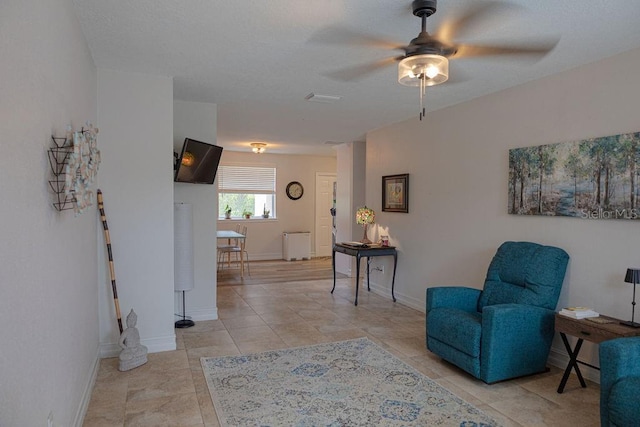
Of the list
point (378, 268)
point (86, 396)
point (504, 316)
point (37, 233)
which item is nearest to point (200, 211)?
point (86, 396)

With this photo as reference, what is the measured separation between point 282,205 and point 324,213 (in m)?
1.08

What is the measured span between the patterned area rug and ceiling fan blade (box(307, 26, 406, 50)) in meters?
2.36

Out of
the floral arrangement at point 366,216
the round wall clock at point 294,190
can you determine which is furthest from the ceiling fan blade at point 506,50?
the round wall clock at point 294,190

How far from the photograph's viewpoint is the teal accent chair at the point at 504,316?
2957mm

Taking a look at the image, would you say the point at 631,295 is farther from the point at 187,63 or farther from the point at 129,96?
the point at 129,96

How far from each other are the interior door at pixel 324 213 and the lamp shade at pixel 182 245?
5.85m

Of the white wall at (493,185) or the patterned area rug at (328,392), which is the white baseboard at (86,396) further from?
the white wall at (493,185)

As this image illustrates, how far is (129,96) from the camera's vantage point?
11.5ft

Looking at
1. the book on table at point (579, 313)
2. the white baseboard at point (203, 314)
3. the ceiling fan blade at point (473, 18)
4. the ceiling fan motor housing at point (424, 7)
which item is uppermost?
the ceiling fan blade at point (473, 18)

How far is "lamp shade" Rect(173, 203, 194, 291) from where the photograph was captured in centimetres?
419

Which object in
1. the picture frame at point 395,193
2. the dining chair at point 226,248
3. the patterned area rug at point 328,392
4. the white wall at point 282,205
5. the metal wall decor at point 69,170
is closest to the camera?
the metal wall decor at point 69,170

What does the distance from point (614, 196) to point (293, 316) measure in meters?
3.34

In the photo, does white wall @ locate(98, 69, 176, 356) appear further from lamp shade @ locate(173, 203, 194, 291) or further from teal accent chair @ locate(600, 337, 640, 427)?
teal accent chair @ locate(600, 337, 640, 427)

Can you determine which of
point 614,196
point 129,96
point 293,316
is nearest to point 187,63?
point 129,96
